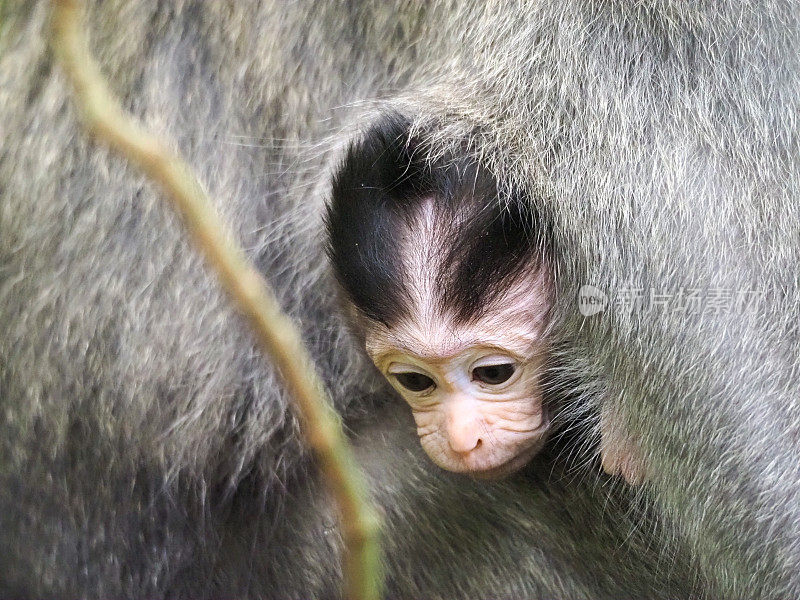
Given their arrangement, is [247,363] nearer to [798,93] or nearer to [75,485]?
[75,485]

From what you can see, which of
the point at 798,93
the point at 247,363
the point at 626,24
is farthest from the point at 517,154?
the point at 247,363

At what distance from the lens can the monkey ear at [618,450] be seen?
1.57 meters

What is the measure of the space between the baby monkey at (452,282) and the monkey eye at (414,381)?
0.02 meters

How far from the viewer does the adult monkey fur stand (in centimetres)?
148

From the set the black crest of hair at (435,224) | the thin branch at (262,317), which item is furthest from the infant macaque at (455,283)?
the thin branch at (262,317)

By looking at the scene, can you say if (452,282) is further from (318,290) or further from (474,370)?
(318,290)

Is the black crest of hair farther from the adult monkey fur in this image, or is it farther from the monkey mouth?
the monkey mouth

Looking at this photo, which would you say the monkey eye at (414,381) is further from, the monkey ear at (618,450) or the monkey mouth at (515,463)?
the monkey ear at (618,450)

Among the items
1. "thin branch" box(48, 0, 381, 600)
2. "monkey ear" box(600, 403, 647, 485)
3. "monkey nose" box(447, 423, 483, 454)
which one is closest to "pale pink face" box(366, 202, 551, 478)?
"monkey nose" box(447, 423, 483, 454)

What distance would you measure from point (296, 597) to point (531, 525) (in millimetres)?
421

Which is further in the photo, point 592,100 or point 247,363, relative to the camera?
point 247,363

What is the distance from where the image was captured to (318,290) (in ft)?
5.97

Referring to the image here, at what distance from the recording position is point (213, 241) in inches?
28.1

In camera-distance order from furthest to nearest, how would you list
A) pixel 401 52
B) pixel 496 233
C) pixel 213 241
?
pixel 401 52, pixel 496 233, pixel 213 241
